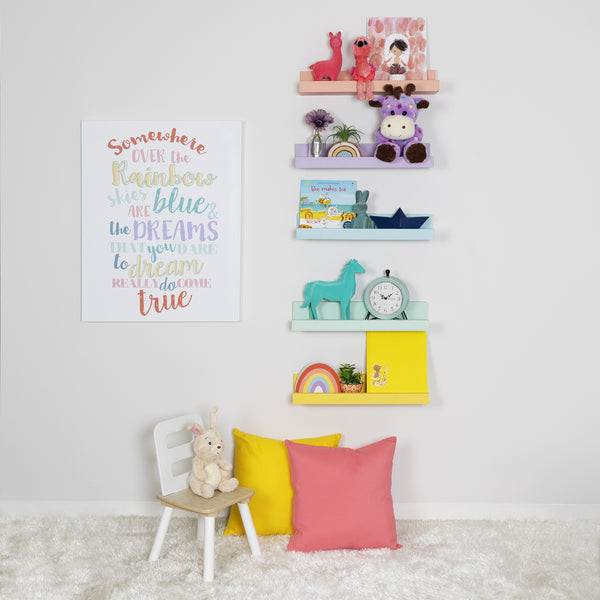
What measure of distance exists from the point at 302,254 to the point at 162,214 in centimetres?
52

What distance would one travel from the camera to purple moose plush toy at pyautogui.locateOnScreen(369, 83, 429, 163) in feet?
7.11

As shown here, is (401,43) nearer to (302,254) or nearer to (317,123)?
(317,123)

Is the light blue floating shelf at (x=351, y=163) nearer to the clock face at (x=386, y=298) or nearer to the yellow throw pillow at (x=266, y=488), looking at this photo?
the clock face at (x=386, y=298)

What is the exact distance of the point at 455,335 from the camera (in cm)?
230

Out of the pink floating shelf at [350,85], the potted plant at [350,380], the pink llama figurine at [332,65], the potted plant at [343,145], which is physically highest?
the pink llama figurine at [332,65]

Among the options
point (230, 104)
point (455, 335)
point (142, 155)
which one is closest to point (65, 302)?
point (142, 155)

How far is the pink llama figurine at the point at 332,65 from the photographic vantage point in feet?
7.14

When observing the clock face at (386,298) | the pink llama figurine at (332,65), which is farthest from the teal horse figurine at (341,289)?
the pink llama figurine at (332,65)

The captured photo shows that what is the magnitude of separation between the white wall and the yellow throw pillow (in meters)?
0.16

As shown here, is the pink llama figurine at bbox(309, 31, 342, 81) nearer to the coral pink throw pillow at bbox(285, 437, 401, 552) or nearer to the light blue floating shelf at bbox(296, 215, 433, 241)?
the light blue floating shelf at bbox(296, 215, 433, 241)

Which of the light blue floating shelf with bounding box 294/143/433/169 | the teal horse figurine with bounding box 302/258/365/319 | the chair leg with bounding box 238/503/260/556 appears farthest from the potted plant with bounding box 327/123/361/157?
the chair leg with bounding box 238/503/260/556

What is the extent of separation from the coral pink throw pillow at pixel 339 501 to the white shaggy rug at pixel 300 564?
1.7 inches

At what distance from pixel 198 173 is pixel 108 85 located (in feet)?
1.46

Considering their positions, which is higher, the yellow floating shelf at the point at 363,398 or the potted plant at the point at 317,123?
the potted plant at the point at 317,123
